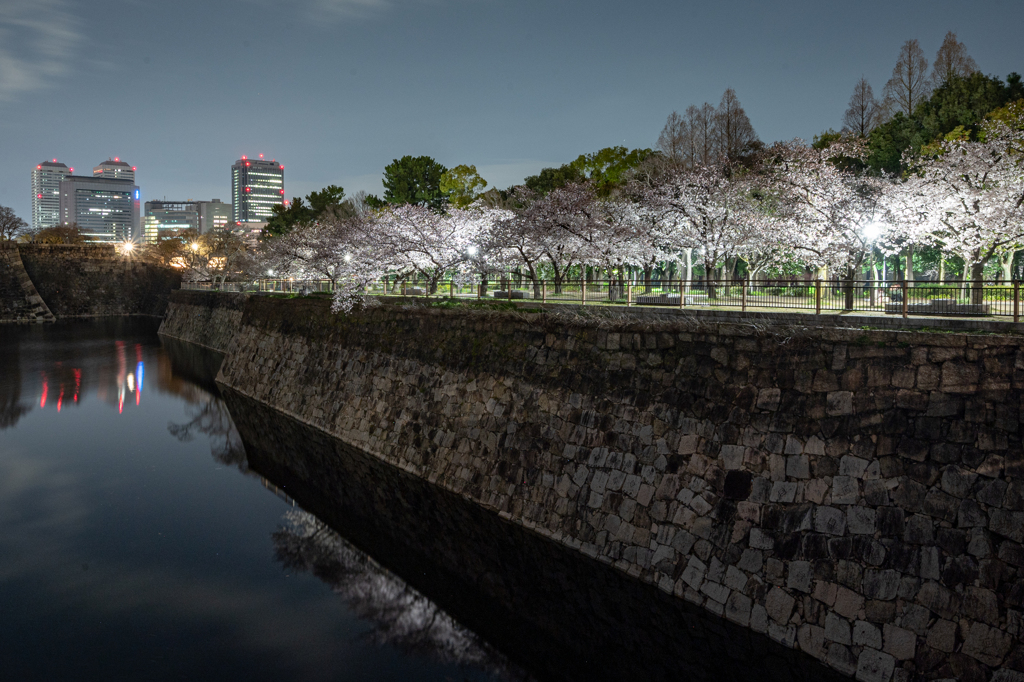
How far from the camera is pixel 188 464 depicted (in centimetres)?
1947

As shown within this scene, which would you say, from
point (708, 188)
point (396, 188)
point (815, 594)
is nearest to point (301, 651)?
point (815, 594)

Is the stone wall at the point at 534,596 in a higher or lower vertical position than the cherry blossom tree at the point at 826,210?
lower

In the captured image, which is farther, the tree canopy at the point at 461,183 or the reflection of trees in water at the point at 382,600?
the tree canopy at the point at 461,183

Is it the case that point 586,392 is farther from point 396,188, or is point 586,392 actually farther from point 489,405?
point 396,188

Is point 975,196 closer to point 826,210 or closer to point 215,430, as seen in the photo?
point 826,210

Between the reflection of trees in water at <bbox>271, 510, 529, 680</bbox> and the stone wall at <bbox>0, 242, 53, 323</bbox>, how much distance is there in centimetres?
→ 7625

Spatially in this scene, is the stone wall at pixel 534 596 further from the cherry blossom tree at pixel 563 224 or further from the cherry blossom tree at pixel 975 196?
the cherry blossom tree at pixel 975 196

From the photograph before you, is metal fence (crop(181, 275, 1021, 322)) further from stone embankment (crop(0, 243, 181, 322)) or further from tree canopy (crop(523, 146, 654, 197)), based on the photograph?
stone embankment (crop(0, 243, 181, 322))

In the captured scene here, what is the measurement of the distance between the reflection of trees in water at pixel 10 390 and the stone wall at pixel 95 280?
129 ft

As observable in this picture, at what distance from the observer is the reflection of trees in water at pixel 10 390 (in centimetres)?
2498

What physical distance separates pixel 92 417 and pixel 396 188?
36.6 metres

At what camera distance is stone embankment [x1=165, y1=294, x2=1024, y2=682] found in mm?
7844

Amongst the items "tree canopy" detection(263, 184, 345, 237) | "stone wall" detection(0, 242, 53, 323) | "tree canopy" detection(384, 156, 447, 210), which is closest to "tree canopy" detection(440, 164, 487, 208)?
"tree canopy" detection(384, 156, 447, 210)

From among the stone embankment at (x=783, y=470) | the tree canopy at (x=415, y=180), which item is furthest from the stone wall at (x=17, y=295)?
the stone embankment at (x=783, y=470)
